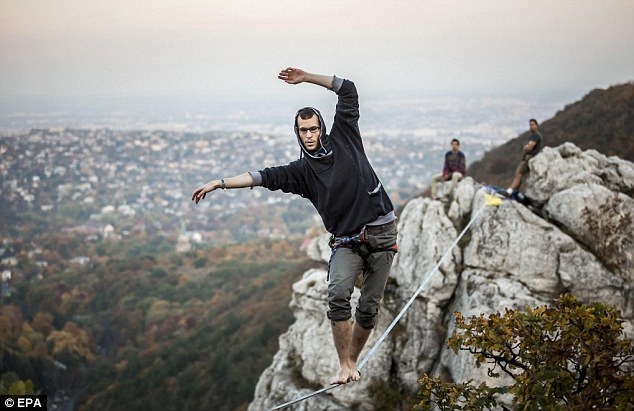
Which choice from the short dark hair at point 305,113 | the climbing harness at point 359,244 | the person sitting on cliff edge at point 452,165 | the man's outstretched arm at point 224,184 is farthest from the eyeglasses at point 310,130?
the person sitting on cliff edge at point 452,165

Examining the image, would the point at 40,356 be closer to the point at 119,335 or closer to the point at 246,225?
the point at 119,335

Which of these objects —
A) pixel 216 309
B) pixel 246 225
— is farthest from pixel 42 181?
pixel 216 309

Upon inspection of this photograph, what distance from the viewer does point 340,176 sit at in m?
5.66

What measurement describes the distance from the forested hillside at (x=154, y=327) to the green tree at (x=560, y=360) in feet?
105

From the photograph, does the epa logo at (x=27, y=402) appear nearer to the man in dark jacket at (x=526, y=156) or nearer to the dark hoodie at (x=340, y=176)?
the dark hoodie at (x=340, y=176)

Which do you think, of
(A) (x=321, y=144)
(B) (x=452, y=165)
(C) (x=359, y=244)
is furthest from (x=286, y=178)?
(B) (x=452, y=165)

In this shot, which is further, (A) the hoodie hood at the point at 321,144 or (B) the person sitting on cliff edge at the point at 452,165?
(B) the person sitting on cliff edge at the point at 452,165

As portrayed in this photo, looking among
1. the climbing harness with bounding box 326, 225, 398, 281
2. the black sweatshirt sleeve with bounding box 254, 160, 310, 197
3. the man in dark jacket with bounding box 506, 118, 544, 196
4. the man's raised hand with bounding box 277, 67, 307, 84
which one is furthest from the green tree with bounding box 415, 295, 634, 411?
the man in dark jacket with bounding box 506, 118, 544, 196

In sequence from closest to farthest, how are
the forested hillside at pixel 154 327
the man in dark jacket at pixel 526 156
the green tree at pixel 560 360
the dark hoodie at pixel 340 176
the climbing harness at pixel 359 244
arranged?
the green tree at pixel 560 360
the dark hoodie at pixel 340 176
the climbing harness at pixel 359 244
the man in dark jacket at pixel 526 156
the forested hillside at pixel 154 327

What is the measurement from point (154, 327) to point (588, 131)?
54.1 metres

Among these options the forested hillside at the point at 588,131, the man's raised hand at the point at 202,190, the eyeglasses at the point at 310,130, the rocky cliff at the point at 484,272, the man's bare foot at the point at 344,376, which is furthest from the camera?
the forested hillside at the point at 588,131

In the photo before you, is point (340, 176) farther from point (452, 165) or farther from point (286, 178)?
point (452, 165)

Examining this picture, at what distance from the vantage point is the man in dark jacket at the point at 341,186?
5.63 m

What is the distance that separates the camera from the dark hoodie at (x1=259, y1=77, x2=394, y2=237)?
18.6ft
